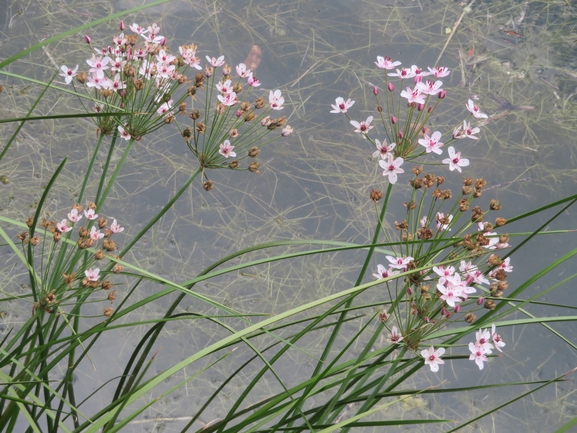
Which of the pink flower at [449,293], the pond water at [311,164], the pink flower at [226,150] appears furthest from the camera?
the pond water at [311,164]

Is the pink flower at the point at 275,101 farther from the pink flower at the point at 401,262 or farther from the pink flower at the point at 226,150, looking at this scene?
the pink flower at the point at 401,262

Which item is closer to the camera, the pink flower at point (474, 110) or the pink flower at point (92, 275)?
the pink flower at point (92, 275)

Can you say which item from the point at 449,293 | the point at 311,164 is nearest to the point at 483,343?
the point at 449,293

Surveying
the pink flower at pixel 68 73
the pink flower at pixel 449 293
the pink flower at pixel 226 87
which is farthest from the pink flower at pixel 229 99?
the pink flower at pixel 449 293

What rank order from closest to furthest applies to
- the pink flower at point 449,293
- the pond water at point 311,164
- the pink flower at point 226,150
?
the pink flower at point 449,293 → the pink flower at point 226,150 → the pond water at point 311,164

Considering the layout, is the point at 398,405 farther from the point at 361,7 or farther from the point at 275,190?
the point at 361,7

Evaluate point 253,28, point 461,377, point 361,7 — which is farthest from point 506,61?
point 461,377

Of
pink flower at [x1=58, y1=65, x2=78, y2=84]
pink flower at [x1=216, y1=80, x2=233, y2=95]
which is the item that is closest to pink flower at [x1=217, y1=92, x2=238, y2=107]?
pink flower at [x1=216, y1=80, x2=233, y2=95]

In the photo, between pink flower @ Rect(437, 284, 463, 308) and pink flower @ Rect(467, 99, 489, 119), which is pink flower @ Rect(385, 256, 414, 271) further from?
pink flower @ Rect(467, 99, 489, 119)

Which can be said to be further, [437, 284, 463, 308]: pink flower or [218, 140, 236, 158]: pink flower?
[218, 140, 236, 158]: pink flower
